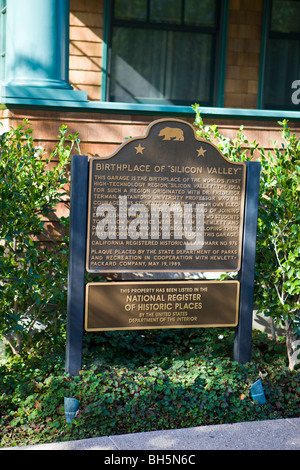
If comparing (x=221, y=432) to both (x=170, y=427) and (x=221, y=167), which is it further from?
(x=221, y=167)

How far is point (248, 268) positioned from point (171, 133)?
1361 millimetres

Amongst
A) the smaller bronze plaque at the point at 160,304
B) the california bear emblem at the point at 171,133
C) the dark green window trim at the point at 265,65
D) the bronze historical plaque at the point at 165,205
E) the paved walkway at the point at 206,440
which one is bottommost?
the paved walkway at the point at 206,440

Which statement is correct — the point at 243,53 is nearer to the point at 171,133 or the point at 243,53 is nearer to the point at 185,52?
the point at 185,52

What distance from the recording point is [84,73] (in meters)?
8.40

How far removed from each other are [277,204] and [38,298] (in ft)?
7.51

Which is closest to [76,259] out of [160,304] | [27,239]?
[27,239]

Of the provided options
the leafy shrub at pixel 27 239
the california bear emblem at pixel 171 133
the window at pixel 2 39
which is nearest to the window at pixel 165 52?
the window at pixel 2 39

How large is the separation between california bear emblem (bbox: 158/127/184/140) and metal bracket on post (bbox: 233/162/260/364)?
2.24 feet

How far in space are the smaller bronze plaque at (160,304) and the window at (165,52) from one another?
4.46 meters

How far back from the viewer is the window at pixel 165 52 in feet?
28.3

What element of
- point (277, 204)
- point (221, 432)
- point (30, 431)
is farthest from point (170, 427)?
point (277, 204)

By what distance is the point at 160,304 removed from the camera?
16.4 feet

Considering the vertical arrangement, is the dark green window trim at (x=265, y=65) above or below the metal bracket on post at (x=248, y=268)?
above

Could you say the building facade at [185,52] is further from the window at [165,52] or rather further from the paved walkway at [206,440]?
the paved walkway at [206,440]
